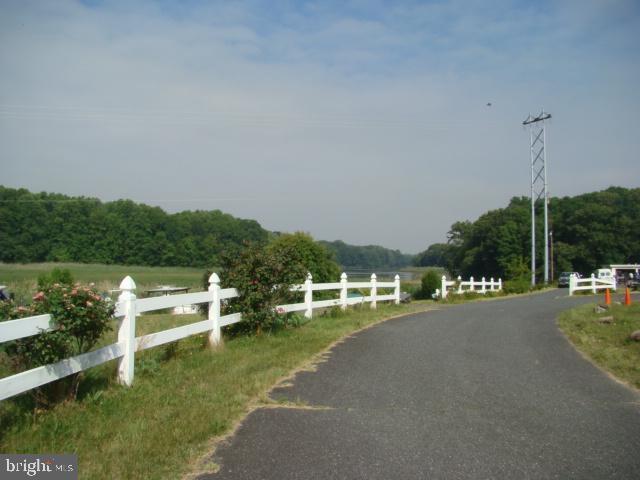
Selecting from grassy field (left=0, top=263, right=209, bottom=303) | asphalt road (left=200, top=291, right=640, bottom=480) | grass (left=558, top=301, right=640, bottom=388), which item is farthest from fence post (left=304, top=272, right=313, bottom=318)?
grassy field (left=0, top=263, right=209, bottom=303)

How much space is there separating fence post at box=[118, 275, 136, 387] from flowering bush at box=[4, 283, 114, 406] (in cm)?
86

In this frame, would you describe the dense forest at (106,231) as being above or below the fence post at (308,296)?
above

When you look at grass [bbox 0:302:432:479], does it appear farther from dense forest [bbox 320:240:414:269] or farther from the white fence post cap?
dense forest [bbox 320:240:414:269]

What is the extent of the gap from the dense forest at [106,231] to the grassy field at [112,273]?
0.48m

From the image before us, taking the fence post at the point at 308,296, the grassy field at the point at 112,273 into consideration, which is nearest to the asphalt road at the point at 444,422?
the fence post at the point at 308,296

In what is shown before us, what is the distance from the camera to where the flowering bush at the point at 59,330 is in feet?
18.3

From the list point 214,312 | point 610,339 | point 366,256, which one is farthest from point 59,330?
point 366,256

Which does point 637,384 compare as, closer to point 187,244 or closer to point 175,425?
point 175,425

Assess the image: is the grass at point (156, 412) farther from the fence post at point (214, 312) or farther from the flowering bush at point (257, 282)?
the flowering bush at point (257, 282)

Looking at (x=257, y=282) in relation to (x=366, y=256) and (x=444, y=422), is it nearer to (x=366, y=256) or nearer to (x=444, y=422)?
(x=444, y=422)

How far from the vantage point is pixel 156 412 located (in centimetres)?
576

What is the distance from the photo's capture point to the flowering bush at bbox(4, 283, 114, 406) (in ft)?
18.3

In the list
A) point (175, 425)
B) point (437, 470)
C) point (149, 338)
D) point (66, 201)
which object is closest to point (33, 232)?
point (66, 201)

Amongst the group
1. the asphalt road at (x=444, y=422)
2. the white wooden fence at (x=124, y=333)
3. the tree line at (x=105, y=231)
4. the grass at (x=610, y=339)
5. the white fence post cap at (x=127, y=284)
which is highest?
the tree line at (x=105, y=231)
